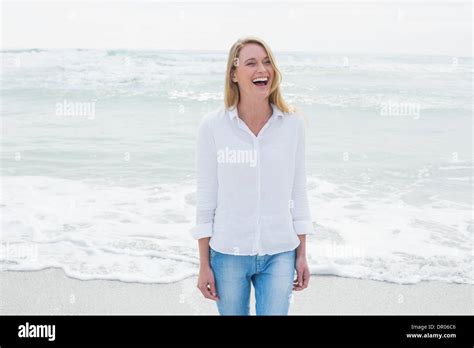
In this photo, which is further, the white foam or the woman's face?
the white foam

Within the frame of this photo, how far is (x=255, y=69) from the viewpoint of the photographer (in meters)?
2.12

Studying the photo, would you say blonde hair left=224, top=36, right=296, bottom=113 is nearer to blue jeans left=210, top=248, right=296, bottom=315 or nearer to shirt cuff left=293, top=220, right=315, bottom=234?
shirt cuff left=293, top=220, right=315, bottom=234

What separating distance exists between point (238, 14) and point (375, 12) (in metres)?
5.19

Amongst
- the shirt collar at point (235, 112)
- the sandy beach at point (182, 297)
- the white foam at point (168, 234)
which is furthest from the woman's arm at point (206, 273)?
the white foam at point (168, 234)

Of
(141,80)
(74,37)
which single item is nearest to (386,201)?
(141,80)

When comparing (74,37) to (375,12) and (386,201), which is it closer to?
(375,12)

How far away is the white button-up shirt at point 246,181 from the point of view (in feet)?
6.95

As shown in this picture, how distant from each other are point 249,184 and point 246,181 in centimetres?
2

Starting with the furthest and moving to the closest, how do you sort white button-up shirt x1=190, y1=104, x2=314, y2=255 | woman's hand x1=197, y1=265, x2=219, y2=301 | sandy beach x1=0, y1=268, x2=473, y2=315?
sandy beach x1=0, y1=268, x2=473, y2=315 < woman's hand x1=197, y1=265, x2=219, y2=301 < white button-up shirt x1=190, y1=104, x2=314, y2=255

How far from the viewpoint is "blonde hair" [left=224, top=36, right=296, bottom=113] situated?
2.14m

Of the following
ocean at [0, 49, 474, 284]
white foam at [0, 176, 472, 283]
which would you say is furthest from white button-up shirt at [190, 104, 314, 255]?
white foam at [0, 176, 472, 283]

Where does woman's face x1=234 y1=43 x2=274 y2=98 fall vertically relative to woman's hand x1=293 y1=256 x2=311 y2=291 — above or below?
above
